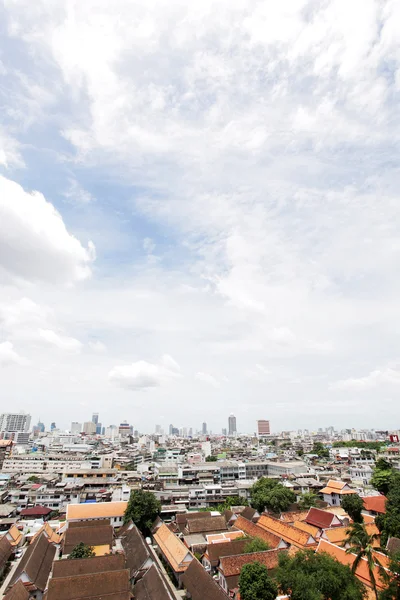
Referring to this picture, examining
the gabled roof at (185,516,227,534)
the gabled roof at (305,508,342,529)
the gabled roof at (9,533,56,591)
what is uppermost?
the gabled roof at (305,508,342,529)

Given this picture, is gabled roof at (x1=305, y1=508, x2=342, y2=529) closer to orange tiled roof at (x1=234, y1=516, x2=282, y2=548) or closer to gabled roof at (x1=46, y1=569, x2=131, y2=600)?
orange tiled roof at (x1=234, y1=516, x2=282, y2=548)

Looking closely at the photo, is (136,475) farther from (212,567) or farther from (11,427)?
(11,427)

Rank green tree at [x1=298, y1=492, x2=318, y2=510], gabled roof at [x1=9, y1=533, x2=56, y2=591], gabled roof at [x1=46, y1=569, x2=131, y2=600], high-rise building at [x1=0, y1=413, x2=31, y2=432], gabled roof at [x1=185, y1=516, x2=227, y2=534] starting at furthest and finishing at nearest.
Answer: high-rise building at [x1=0, y1=413, x2=31, y2=432], green tree at [x1=298, y1=492, x2=318, y2=510], gabled roof at [x1=185, y1=516, x2=227, y2=534], gabled roof at [x1=9, y1=533, x2=56, y2=591], gabled roof at [x1=46, y1=569, x2=131, y2=600]

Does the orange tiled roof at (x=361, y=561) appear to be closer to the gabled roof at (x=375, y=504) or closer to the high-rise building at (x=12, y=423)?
the gabled roof at (x=375, y=504)

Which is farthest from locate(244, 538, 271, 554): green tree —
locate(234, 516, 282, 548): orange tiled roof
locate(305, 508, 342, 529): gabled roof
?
locate(305, 508, 342, 529): gabled roof

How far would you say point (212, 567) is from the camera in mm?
29234

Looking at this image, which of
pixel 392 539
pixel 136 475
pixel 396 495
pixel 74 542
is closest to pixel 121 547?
pixel 74 542

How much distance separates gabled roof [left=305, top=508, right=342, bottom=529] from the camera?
3403 cm

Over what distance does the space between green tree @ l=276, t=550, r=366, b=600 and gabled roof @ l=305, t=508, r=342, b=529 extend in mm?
15588

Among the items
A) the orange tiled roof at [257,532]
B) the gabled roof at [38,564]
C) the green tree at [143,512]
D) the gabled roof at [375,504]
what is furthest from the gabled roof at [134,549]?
the gabled roof at [375,504]

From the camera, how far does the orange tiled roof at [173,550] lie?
28806mm

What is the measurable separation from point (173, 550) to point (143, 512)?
10533mm

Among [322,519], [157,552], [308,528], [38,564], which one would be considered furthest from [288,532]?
[38,564]

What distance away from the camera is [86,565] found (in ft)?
90.8
